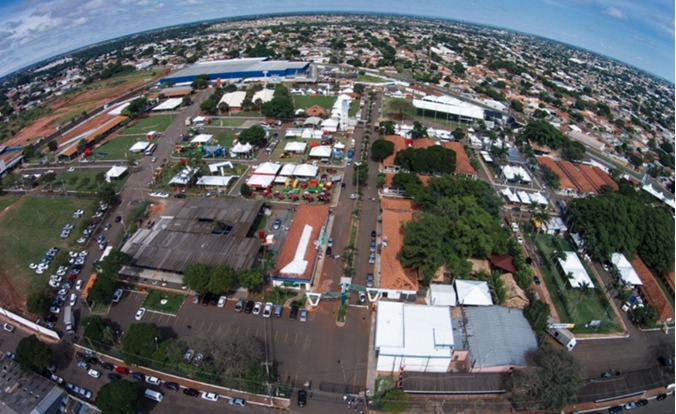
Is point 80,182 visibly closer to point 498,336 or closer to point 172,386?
point 172,386

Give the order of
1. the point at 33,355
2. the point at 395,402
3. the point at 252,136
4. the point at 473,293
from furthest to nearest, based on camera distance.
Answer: the point at 252,136
the point at 473,293
the point at 33,355
the point at 395,402

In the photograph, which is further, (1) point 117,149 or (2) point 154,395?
(1) point 117,149

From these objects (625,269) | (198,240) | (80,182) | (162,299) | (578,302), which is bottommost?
(162,299)

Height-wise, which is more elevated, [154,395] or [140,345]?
[140,345]

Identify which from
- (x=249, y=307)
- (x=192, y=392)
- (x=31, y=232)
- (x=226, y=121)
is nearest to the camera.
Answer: (x=192, y=392)

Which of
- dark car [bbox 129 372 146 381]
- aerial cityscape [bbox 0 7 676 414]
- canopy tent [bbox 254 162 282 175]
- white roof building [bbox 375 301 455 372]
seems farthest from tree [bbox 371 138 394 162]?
dark car [bbox 129 372 146 381]

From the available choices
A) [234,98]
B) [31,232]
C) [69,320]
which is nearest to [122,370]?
[69,320]
